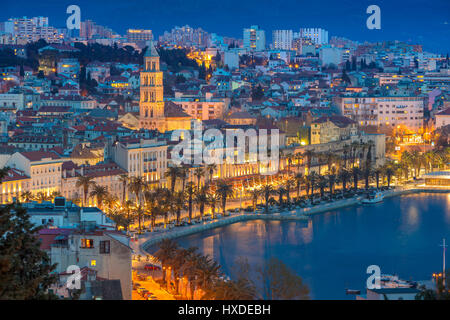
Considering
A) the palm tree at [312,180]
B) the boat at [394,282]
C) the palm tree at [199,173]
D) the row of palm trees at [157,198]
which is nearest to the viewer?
the boat at [394,282]

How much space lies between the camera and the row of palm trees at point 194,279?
13336 millimetres

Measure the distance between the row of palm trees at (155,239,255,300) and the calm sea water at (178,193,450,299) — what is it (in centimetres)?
223

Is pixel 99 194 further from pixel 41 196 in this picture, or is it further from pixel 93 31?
pixel 93 31

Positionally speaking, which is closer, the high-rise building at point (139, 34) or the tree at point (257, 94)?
the tree at point (257, 94)

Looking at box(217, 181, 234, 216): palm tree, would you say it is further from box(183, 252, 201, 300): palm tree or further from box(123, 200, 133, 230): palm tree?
box(183, 252, 201, 300): palm tree

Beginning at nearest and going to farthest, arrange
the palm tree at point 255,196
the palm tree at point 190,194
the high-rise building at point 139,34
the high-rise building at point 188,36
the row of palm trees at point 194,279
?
1. the row of palm trees at point 194,279
2. the palm tree at point 190,194
3. the palm tree at point 255,196
4. the high-rise building at point 139,34
5. the high-rise building at point 188,36

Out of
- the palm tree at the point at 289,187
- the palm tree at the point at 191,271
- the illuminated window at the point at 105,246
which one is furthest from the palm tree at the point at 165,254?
the palm tree at the point at 289,187

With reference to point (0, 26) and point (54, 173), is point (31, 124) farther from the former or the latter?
point (0, 26)

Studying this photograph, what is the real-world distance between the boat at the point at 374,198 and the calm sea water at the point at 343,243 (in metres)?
0.40

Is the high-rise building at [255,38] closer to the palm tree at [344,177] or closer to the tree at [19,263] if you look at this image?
the palm tree at [344,177]

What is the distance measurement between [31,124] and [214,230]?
12658 millimetres

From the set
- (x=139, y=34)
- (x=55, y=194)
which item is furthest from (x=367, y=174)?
(x=139, y=34)

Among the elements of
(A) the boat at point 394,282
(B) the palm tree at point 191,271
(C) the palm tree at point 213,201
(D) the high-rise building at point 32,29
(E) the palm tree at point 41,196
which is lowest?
(A) the boat at point 394,282
